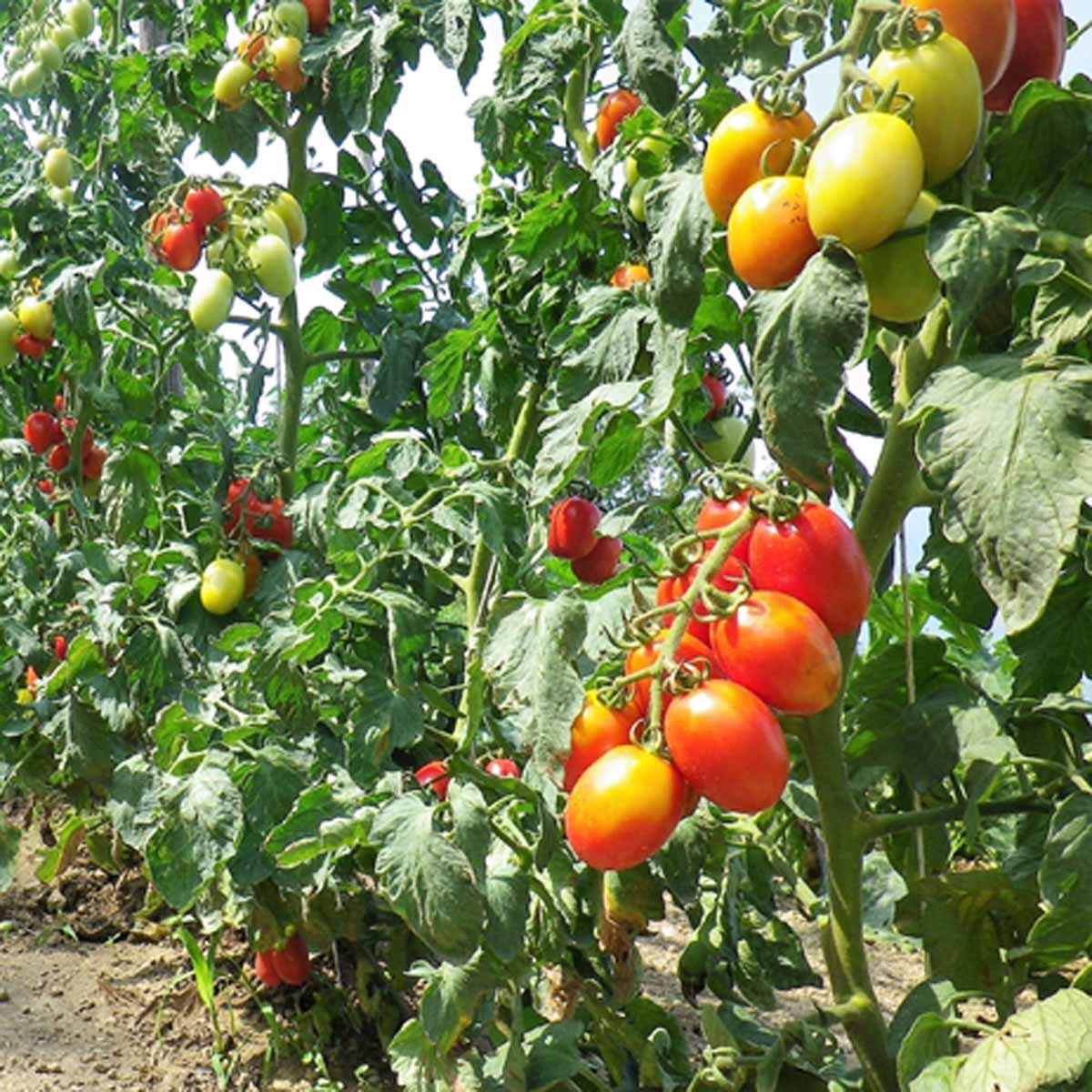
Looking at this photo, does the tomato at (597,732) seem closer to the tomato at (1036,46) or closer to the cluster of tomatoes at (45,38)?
the tomato at (1036,46)

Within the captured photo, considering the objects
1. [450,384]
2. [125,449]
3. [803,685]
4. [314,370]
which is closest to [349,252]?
[314,370]

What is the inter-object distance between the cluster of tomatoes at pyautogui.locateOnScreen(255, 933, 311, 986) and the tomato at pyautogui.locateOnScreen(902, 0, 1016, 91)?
6.01 feet

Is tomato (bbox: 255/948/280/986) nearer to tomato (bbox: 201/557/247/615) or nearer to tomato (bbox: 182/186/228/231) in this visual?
tomato (bbox: 201/557/247/615)

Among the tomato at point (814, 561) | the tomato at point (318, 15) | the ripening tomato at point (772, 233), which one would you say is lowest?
the tomato at point (814, 561)

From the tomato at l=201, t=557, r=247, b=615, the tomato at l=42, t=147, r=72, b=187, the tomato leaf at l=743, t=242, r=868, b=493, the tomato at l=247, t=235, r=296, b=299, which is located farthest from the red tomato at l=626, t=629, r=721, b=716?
the tomato at l=42, t=147, r=72, b=187

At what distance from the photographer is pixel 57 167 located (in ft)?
10.8

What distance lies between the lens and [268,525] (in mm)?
2270

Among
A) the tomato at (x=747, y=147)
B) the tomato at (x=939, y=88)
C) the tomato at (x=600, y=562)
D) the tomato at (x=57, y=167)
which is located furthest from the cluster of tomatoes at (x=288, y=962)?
the tomato at (x=57, y=167)

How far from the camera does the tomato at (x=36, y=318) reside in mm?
2938

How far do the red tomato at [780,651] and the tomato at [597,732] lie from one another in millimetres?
116

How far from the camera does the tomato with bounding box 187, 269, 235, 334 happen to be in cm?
225

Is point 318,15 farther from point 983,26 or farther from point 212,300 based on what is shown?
point 983,26

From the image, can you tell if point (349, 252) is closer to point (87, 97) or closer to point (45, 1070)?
point (87, 97)

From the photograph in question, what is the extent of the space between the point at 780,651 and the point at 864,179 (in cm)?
29
